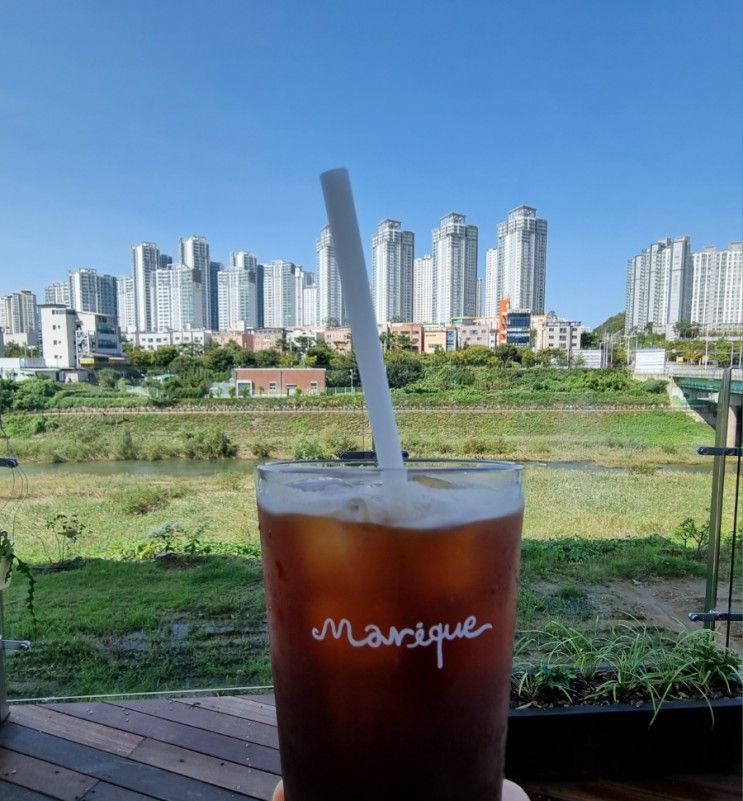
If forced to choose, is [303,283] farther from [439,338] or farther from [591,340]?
[591,340]

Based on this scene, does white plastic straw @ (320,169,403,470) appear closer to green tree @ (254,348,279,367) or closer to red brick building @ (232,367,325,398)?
red brick building @ (232,367,325,398)

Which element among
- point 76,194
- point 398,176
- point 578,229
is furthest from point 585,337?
point 76,194

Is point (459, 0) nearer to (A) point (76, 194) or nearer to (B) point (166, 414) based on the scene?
(A) point (76, 194)

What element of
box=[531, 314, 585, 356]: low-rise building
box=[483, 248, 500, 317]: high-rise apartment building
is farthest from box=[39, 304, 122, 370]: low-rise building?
box=[531, 314, 585, 356]: low-rise building

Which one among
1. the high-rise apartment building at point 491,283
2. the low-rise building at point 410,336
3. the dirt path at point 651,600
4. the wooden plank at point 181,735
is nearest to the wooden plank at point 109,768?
the wooden plank at point 181,735

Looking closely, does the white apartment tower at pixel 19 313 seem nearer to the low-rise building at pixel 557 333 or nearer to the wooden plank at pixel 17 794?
the wooden plank at pixel 17 794
